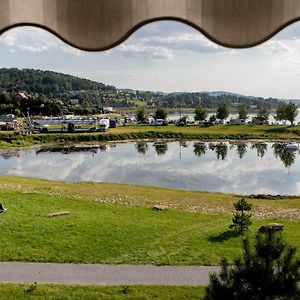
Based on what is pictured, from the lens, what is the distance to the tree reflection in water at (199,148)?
993 inches

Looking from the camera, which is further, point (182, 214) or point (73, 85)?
point (73, 85)

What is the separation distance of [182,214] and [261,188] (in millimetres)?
6729

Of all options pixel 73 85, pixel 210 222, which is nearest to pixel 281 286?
pixel 210 222

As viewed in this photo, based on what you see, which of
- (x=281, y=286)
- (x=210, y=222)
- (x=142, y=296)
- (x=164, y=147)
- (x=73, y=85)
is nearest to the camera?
(x=281, y=286)

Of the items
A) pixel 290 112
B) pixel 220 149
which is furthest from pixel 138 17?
pixel 290 112

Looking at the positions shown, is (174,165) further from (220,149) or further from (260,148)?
(260,148)

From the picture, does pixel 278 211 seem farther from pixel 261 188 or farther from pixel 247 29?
pixel 247 29

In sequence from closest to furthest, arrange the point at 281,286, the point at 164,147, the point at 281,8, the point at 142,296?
1. the point at 281,8
2. the point at 281,286
3. the point at 142,296
4. the point at 164,147

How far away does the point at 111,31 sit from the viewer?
1.07m

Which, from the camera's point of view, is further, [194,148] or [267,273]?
[194,148]

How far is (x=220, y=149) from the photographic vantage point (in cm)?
2709

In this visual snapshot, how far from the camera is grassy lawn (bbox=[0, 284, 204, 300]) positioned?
4258 millimetres

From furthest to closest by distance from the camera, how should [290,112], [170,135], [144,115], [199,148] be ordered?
[144,115], [290,112], [170,135], [199,148]

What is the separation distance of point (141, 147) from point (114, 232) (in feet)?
71.3
